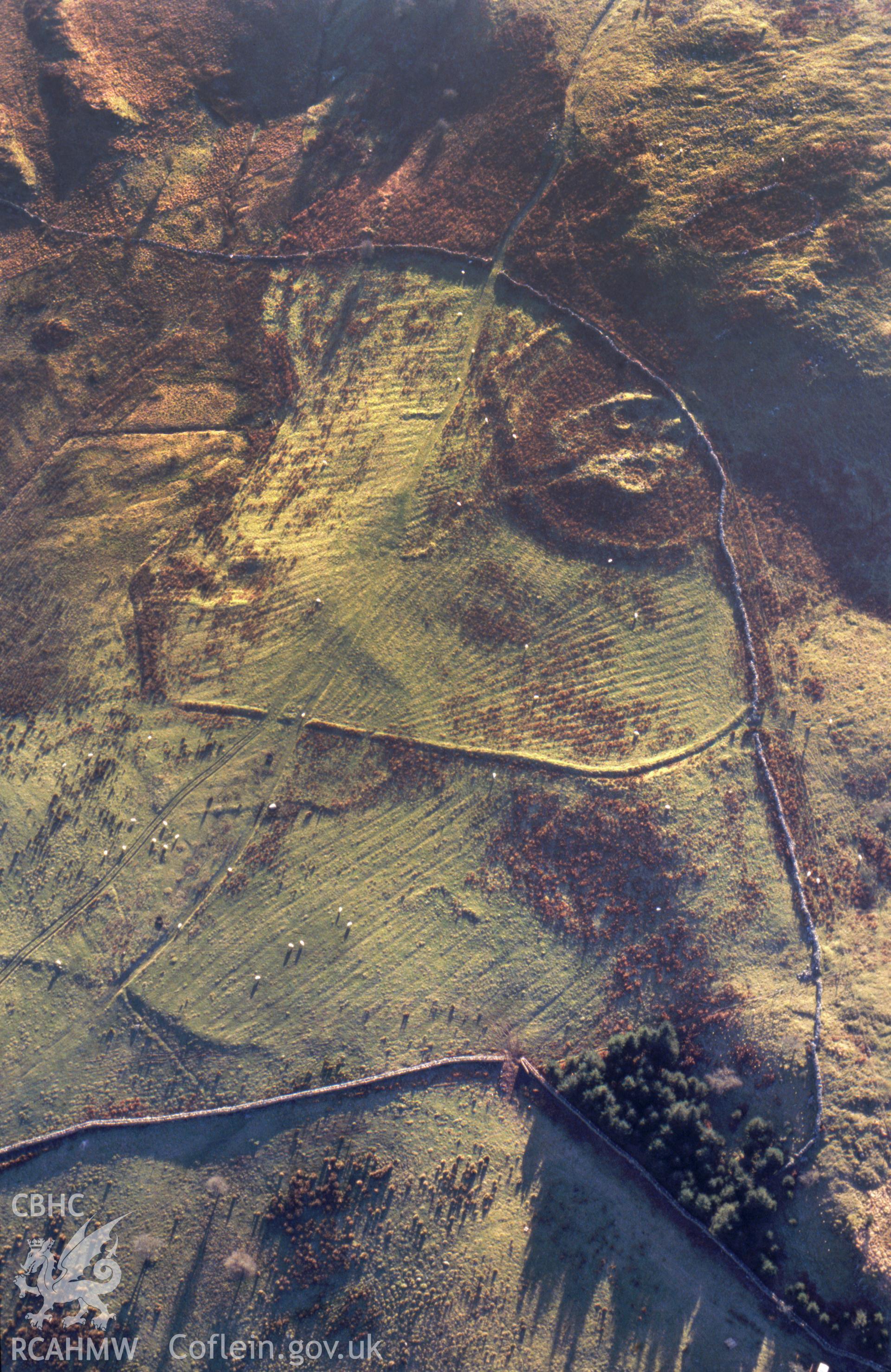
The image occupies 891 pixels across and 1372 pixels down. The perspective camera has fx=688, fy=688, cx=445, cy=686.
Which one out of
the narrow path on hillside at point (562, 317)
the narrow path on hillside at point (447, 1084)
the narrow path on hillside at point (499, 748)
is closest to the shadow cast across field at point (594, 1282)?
the narrow path on hillside at point (447, 1084)

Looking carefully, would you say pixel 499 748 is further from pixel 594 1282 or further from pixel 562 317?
pixel 562 317

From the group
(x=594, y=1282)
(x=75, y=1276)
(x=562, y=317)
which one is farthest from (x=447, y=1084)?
(x=562, y=317)

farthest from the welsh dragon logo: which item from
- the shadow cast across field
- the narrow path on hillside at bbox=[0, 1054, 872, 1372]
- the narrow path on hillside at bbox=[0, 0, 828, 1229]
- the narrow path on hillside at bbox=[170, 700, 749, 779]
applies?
the narrow path on hillside at bbox=[170, 700, 749, 779]

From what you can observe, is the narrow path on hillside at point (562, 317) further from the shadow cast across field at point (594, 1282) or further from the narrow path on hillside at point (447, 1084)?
the shadow cast across field at point (594, 1282)

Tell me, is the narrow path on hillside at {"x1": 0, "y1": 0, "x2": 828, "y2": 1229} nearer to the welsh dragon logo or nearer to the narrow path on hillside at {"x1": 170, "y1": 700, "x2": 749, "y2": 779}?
the narrow path on hillside at {"x1": 170, "y1": 700, "x2": 749, "y2": 779}

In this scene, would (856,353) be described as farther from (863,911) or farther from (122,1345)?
(122,1345)

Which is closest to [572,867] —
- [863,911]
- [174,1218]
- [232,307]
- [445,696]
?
[445,696]

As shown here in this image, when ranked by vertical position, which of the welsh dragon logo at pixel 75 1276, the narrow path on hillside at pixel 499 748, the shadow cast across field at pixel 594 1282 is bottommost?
the shadow cast across field at pixel 594 1282

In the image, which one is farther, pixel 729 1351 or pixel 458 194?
pixel 458 194
